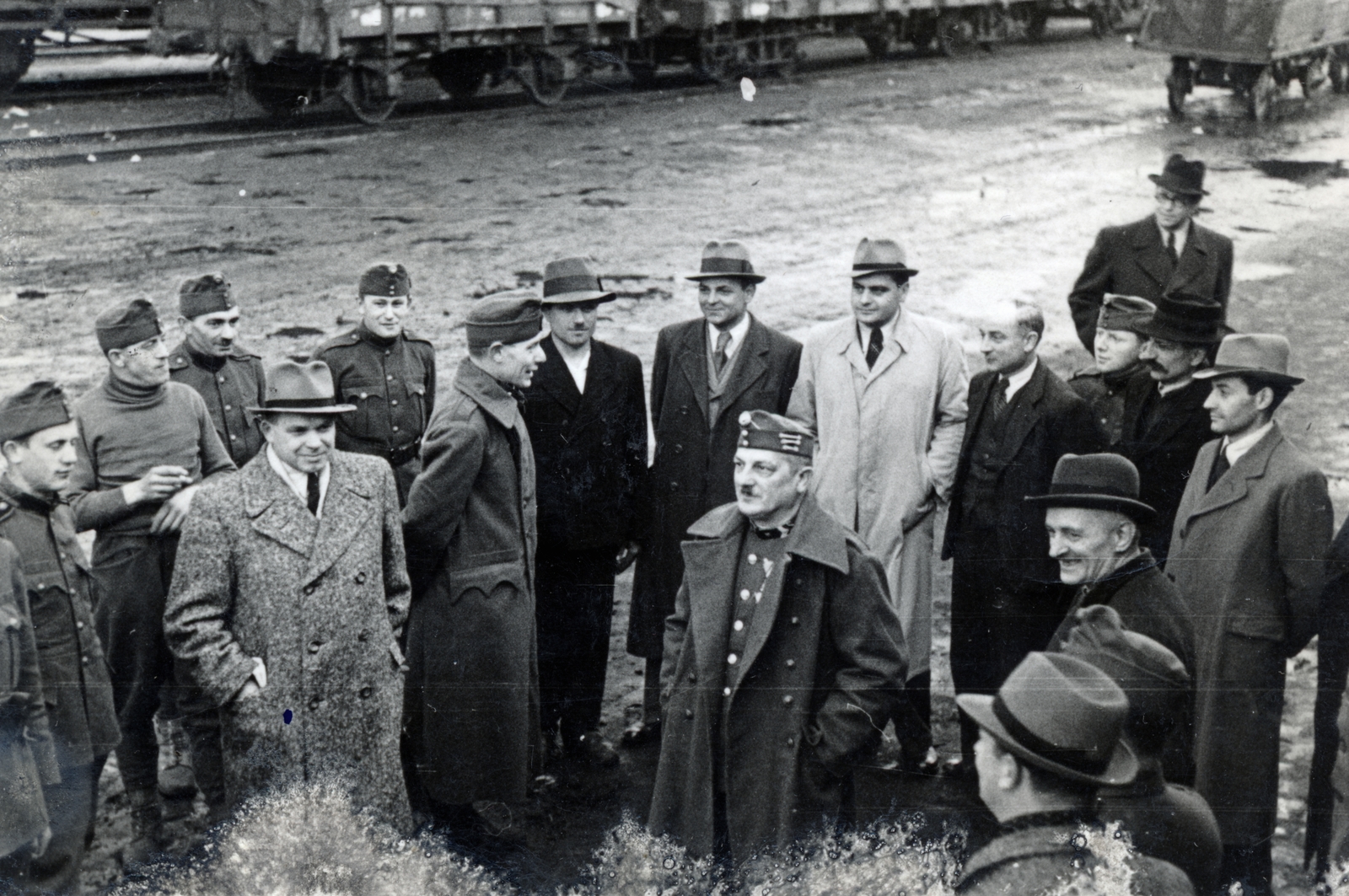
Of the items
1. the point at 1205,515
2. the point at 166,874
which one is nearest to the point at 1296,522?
the point at 1205,515

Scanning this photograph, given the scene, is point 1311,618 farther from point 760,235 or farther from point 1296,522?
point 760,235

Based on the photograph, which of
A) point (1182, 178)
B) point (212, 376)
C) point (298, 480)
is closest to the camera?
point (298, 480)

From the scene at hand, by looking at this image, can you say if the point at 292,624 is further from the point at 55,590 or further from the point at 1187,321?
the point at 1187,321

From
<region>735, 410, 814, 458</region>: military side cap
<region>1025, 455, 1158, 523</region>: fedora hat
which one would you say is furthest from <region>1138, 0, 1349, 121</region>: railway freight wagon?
<region>735, 410, 814, 458</region>: military side cap

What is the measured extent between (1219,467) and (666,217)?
9501 millimetres

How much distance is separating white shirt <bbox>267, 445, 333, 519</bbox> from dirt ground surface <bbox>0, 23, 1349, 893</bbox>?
157cm

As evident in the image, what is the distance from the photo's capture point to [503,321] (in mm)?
4484

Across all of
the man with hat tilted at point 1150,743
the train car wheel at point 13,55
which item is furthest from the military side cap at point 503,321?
the train car wheel at point 13,55

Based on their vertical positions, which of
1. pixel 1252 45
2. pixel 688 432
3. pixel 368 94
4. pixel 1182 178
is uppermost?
pixel 1252 45

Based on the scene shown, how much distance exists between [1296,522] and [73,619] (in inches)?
145

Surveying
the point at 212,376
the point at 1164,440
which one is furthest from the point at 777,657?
the point at 212,376

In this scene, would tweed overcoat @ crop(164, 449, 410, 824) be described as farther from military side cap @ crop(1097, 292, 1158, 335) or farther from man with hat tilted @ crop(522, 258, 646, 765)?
military side cap @ crop(1097, 292, 1158, 335)

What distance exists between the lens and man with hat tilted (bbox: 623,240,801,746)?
5.43 metres

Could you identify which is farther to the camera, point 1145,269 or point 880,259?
point 1145,269
